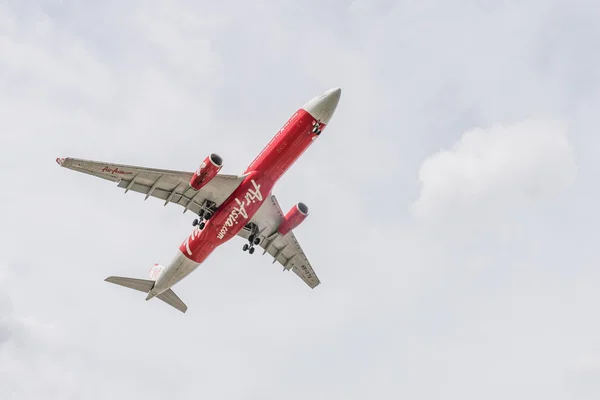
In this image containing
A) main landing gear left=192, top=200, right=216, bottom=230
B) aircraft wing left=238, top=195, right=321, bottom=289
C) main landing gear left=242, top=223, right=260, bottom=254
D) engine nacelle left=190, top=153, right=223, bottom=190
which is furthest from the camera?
main landing gear left=242, top=223, right=260, bottom=254

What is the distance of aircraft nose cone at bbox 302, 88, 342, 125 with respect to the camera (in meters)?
49.1

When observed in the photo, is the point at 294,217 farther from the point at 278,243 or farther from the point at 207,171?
the point at 207,171

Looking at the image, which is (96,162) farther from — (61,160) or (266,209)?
(266,209)

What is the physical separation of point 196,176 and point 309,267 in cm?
1912

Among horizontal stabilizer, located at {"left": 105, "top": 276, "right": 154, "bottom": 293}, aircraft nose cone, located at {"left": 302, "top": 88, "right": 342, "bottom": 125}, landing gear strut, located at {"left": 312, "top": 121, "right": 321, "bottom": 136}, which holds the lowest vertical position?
horizontal stabilizer, located at {"left": 105, "top": 276, "right": 154, "bottom": 293}

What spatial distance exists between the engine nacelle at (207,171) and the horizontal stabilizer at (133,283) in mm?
13823

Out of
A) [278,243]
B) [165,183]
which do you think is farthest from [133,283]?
[278,243]

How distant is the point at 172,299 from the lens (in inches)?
2446

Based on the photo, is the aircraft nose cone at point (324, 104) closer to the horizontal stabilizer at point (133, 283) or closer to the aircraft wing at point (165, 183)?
the aircraft wing at point (165, 183)

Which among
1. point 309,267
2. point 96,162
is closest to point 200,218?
point 96,162

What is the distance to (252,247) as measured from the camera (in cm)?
5838

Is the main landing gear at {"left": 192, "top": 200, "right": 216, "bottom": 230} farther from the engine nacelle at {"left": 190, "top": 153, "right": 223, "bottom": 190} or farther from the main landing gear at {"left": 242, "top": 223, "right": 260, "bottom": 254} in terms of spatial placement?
the main landing gear at {"left": 242, "top": 223, "right": 260, "bottom": 254}

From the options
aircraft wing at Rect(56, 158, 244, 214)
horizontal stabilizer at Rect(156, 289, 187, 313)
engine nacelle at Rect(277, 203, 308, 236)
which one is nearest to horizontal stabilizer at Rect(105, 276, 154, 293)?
horizontal stabilizer at Rect(156, 289, 187, 313)

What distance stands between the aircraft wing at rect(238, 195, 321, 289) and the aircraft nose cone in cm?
949
